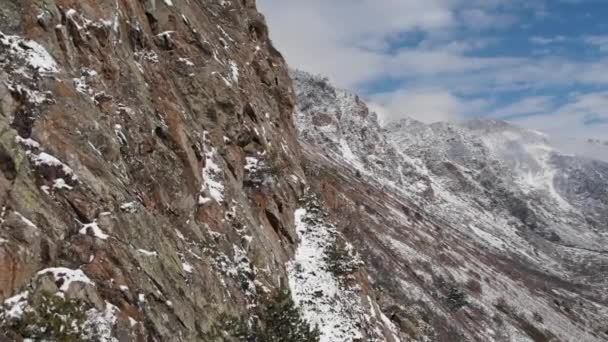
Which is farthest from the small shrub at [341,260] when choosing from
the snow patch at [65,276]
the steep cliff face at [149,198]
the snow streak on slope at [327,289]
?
the snow patch at [65,276]

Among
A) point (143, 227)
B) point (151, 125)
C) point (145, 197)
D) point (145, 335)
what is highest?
point (151, 125)

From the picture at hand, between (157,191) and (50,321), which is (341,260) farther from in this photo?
(50,321)

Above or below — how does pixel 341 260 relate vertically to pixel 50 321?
above

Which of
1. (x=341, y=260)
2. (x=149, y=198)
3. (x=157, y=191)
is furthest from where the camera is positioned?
(x=341, y=260)

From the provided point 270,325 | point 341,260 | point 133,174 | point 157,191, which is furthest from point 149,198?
point 341,260

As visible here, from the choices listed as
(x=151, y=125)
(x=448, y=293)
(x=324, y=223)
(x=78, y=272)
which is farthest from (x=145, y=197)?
(x=448, y=293)

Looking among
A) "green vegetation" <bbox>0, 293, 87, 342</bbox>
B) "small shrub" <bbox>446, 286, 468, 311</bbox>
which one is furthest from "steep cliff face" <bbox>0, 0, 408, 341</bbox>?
"small shrub" <bbox>446, 286, 468, 311</bbox>

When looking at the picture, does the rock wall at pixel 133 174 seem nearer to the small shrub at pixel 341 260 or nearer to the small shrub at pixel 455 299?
the small shrub at pixel 341 260

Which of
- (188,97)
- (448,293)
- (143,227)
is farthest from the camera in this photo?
(448,293)

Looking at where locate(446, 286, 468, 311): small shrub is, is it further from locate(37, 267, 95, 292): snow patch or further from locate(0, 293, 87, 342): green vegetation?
locate(0, 293, 87, 342): green vegetation

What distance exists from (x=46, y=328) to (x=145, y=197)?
8.41m

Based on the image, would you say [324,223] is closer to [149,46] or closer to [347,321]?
[347,321]

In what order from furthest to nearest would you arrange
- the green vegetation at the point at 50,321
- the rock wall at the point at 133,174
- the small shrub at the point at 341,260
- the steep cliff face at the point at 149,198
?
1. the small shrub at the point at 341,260
2. the rock wall at the point at 133,174
3. the steep cliff face at the point at 149,198
4. the green vegetation at the point at 50,321

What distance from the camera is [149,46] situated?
91.8 feet
